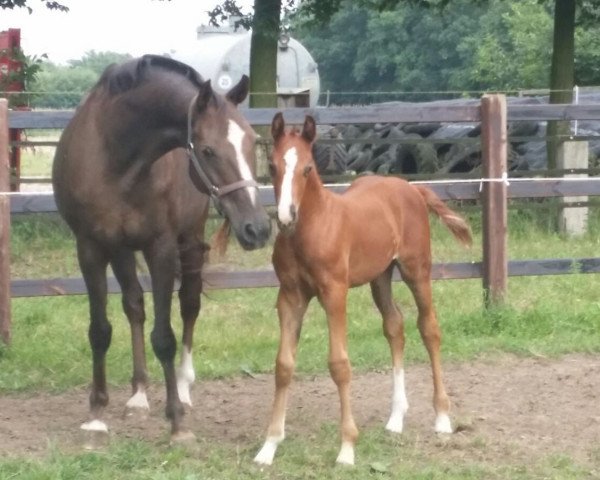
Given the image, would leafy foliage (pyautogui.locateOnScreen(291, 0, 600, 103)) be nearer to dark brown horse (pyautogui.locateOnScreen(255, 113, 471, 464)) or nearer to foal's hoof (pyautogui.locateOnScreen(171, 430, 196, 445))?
dark brown horse (pyautogui.locateOnScreen(255, 113, 471, 464))

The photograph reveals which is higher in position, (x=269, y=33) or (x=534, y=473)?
(x=269, y=33)

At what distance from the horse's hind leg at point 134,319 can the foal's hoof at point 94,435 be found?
487 mm

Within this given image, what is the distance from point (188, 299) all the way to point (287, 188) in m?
2.11

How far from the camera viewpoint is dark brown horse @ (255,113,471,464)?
5031 millimetres

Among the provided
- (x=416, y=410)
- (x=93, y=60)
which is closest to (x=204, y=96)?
(x=416, y=410)

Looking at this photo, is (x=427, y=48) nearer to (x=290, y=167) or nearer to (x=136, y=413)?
(x=136, y=413)

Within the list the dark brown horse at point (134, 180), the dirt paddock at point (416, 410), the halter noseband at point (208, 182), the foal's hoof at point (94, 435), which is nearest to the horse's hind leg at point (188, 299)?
the dirt paddock at point (416, 410)

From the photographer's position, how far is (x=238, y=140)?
5035 millimetres

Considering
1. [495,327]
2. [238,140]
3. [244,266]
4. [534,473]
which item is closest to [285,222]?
[238,140]

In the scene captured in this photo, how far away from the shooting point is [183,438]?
5480 millimetres

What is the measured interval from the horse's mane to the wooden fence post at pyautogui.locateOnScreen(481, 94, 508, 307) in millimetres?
3310

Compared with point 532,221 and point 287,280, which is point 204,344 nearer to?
point 287,280

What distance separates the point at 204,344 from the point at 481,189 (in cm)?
237

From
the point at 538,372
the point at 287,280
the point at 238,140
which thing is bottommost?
the point at 538,372
